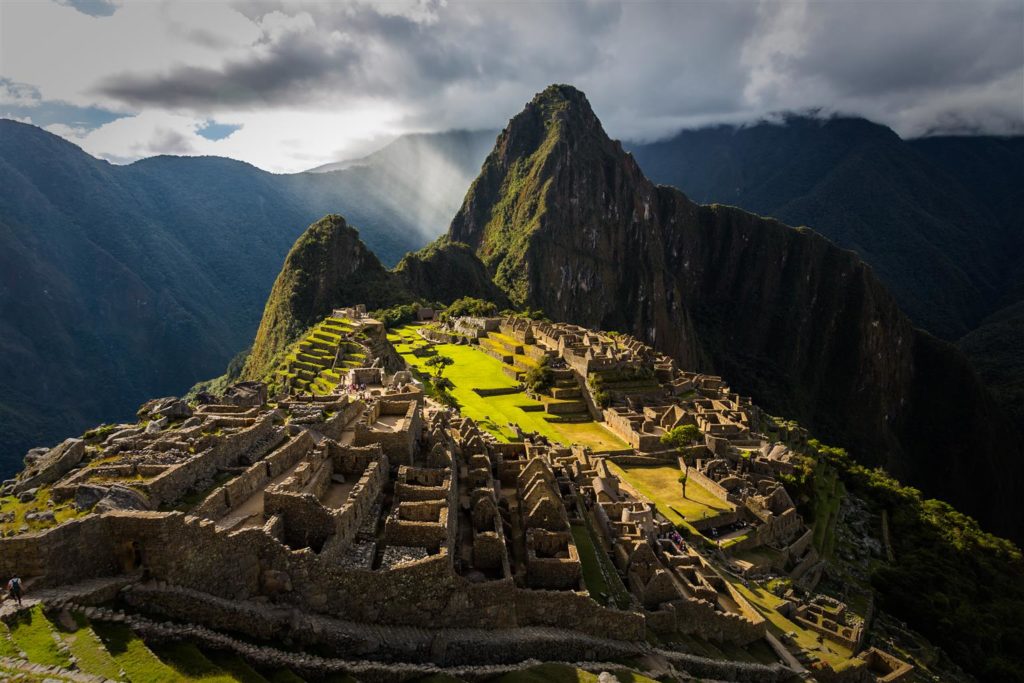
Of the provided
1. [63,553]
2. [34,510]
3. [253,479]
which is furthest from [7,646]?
[253,479]

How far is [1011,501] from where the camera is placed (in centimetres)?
14788

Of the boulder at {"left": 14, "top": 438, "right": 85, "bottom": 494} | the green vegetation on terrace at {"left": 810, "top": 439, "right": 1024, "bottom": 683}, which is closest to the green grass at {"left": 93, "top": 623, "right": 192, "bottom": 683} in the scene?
the boulder at {"left": 14, "top": 438, "right": 85, "bottom": 494}

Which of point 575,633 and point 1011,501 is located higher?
point 575,633

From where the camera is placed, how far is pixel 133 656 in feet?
33.4

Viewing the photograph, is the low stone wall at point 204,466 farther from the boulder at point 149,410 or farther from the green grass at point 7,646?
the boulder at point 149,410

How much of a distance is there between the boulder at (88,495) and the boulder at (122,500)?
0.13 metres

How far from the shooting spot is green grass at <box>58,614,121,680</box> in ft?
30.8

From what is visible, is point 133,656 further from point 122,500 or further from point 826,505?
point 826,505

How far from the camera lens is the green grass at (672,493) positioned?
35.4 meters

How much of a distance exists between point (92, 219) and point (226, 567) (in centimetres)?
16544

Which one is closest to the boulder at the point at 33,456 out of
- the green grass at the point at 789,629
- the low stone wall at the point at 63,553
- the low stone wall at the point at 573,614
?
the low stone wall at the point at 63,553

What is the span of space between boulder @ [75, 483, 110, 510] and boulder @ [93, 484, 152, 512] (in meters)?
0.13

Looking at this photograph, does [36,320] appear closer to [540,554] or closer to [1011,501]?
[540,554]

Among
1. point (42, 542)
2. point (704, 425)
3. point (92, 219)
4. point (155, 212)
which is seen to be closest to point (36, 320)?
point (92, 219)
